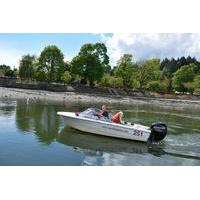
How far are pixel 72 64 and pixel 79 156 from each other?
6334 cm

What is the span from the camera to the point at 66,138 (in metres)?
22.1

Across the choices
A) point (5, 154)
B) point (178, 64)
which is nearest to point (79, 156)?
point (5, 154)

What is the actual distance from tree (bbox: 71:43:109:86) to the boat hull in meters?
55.1

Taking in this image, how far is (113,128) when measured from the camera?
Result: 2258 centimetres

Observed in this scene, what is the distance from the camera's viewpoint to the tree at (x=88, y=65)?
259ft

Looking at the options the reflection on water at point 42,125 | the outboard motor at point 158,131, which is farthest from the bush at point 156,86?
the outboard motor at point 158,131

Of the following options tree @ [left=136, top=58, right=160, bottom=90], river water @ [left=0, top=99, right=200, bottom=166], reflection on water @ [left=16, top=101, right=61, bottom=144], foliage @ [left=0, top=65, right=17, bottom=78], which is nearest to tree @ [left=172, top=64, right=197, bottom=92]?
tree @ [left=136, top=58, right=160, bottom=90]

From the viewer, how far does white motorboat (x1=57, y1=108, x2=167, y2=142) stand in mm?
21688

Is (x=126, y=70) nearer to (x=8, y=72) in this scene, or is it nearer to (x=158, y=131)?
(x=8, y=72)

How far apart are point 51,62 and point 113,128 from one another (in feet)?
191
